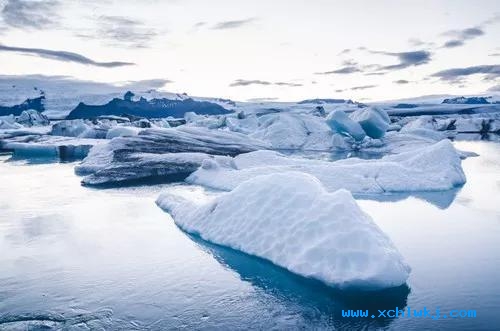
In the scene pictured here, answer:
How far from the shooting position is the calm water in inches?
131

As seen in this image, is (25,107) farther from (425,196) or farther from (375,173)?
(425,196)

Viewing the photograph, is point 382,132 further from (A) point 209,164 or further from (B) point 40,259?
(B) point 40,259

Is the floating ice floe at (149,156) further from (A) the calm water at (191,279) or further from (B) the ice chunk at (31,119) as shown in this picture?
(B) the ice chunk at (31,119)

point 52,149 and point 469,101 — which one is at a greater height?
point 469,101

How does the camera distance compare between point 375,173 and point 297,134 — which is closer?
point 375,173

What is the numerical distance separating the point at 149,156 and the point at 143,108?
60.1m

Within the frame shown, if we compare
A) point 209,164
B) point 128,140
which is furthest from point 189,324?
point 128,140

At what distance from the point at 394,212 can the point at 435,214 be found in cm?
64

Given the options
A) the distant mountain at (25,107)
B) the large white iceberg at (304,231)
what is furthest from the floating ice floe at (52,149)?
the distant mountain at (25,107)

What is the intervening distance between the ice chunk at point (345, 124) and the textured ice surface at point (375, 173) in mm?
9991

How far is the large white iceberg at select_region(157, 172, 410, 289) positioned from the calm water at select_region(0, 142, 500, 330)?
0.14 metres

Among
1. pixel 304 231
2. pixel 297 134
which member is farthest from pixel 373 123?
pixel 304 231

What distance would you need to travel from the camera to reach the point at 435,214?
713cm

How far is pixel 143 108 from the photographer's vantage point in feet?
230
